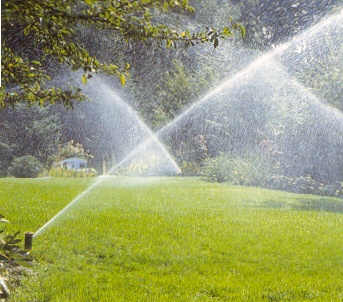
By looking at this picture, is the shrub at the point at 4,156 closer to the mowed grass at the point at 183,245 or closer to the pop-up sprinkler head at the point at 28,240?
the mowed grass at the point at 183,245

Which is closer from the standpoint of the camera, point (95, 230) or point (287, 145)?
point (95, 230)

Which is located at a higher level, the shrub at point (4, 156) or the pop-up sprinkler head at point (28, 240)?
the shrub at point (4, 156)

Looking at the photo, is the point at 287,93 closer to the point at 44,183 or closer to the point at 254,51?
the point at 254,51

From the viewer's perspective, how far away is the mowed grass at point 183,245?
268 centimetres

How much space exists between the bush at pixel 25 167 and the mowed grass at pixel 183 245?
0.21ft

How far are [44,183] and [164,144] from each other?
83cm

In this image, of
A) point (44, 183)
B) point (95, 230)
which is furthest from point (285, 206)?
point (44, 183)

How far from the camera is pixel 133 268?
2.73 m

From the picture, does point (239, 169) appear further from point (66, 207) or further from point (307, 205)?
point (66, 207)

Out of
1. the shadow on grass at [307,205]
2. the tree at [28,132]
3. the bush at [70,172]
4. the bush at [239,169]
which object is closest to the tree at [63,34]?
the tree at [28,132]

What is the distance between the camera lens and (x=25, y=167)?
2.97m

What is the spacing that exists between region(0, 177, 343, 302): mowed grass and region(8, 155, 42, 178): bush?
64 millimetres

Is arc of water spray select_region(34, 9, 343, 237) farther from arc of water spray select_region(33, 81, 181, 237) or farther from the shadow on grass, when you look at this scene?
the shadow on grass

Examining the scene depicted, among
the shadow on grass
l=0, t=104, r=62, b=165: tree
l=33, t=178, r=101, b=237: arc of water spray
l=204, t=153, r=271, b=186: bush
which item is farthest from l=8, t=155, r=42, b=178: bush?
the shadow on grass
